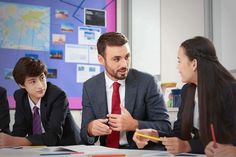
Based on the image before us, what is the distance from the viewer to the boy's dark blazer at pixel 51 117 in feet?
7.79

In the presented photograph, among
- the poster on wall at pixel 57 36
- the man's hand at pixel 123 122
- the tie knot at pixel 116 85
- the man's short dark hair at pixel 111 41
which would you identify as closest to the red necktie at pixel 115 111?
the tie knot at pixel 116 85

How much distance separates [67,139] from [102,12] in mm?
1719

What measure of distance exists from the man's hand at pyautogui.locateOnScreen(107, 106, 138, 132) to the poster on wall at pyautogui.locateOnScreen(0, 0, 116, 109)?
1.59 meters

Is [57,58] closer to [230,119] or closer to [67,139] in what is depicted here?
[67,139]

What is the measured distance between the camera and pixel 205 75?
1.76m

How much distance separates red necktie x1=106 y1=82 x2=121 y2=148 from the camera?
215 cm

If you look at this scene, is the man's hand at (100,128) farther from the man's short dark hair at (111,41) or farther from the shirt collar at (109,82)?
the man's short dark hair at (111,41)

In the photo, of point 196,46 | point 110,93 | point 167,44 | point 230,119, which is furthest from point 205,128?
point 167,44

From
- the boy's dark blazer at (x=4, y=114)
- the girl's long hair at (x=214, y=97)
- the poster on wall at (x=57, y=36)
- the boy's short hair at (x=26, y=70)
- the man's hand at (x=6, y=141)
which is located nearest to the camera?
the girl's long hair at (x=214, y=97)

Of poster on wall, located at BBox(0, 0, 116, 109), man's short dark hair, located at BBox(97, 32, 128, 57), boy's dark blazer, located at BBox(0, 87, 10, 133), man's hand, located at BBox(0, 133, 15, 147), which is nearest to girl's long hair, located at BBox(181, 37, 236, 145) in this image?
man's short dark hair, located at BBox(97, 32, 128, 57)

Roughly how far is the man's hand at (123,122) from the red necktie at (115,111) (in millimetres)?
129

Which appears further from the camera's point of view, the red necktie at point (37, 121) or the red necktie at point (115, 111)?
the red necktie at point (37, 121)

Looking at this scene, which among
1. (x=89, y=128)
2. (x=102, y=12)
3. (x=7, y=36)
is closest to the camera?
(x=89, y=128)

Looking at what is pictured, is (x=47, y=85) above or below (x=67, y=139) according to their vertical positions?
above
